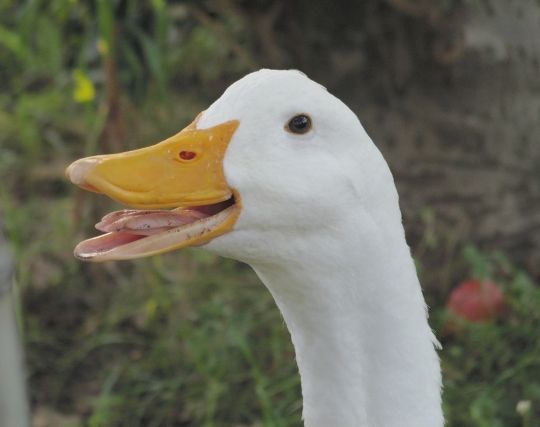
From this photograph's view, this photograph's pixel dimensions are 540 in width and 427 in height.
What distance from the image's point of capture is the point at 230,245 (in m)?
1.73

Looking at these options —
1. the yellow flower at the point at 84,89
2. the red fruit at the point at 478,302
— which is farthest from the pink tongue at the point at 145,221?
the yellow flower at the point at 84,89

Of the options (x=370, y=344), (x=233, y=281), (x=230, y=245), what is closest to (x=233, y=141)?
(x=230, y=245)

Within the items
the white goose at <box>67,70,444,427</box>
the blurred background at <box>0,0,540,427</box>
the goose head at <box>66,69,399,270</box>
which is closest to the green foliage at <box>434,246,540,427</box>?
the blurred background at <box>0,0,540,427</box>

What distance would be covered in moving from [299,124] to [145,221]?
→ 1.00ft

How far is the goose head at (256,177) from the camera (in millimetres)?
1707

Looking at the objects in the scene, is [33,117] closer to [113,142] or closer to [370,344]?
[113,142]

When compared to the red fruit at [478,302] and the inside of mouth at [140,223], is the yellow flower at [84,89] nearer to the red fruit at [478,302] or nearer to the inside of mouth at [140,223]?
the red fruit at [478,302]

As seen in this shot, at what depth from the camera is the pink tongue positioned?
1.72 meters

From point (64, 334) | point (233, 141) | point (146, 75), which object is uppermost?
point (233, 141)

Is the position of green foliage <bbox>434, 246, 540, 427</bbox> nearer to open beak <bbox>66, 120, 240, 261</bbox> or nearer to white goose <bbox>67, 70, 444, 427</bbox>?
white goose <bbox>67, 70, 444, 427</bbox>

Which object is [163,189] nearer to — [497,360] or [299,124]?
[299,124]

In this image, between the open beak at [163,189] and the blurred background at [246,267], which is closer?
the open beak at [163,189]

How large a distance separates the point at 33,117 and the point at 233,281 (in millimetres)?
2000

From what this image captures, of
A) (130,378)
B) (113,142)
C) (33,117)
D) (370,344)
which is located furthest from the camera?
(33,117)
